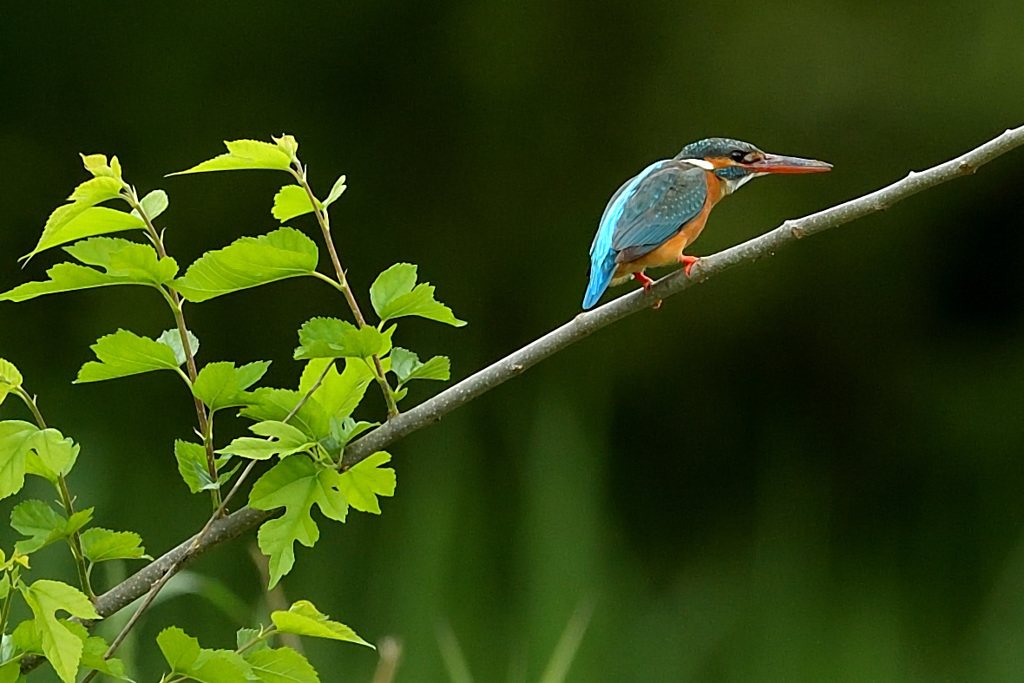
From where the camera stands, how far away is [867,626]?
1.23 metres

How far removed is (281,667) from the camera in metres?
0.39

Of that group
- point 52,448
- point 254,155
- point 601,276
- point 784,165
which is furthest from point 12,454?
point 784,165

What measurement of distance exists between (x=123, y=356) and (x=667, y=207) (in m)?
0.42

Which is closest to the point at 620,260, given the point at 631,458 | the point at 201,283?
the point at 201,283

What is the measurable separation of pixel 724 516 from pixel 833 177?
43 centimetres

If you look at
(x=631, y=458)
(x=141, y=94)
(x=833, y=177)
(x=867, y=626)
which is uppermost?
(x=141, y=94)

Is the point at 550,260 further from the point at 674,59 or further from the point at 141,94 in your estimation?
the point at 141,94

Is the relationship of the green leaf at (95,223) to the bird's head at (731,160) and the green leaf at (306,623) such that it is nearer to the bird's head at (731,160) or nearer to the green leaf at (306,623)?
the green leaf at (306,623)

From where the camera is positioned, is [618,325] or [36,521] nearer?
[36,521]

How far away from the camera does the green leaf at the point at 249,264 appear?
0.38 m

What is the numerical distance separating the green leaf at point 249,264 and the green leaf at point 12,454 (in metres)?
0.07

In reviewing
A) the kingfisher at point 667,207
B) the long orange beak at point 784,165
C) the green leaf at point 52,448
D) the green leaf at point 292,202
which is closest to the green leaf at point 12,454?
the green leaf at point 52,448

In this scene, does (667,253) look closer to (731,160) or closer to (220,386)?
(731,160)

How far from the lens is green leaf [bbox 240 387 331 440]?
388mm
